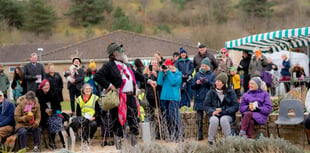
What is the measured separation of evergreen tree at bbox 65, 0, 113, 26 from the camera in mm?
72812

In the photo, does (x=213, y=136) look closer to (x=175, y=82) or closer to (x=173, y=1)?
(x=175, y=82)

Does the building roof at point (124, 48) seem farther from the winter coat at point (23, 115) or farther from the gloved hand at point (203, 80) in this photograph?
the winter coat at point (23, 115)

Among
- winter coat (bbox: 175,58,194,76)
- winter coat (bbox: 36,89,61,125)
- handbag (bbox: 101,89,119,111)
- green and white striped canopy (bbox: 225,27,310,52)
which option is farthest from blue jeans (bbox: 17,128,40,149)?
green and white striped canopy (bbox: 225,27,310,52)

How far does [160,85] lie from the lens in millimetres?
9312

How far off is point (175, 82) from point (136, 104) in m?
1.55

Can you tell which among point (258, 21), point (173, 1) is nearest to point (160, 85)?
point (258, 21)

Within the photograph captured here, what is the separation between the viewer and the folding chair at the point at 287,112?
320 inches

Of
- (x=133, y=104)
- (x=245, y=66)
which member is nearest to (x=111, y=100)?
(x=133, y=104)

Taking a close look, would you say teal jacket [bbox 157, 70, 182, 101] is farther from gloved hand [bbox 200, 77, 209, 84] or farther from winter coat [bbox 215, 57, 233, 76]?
winter coat [bbox 215, 57, 233, 76]

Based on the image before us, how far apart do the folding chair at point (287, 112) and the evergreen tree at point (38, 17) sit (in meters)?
61.7

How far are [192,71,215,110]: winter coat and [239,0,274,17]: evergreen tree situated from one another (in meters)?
51.2

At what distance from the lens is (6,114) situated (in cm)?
866

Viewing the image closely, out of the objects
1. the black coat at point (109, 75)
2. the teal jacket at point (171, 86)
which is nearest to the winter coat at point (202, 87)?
the teal jacket at point (171, 86)

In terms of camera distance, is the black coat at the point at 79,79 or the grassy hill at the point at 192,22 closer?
the black coat at the point at 79,79
